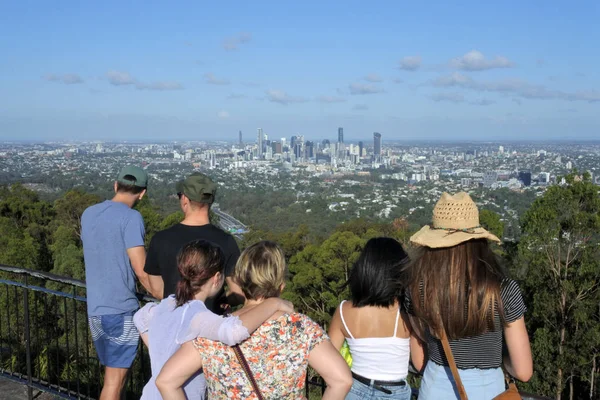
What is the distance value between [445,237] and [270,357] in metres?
0.81

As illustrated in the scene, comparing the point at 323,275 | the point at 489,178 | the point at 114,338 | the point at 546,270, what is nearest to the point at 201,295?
the point at 114,338

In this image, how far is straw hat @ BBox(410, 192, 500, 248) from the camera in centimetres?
224

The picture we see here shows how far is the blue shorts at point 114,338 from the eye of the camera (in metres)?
3.45

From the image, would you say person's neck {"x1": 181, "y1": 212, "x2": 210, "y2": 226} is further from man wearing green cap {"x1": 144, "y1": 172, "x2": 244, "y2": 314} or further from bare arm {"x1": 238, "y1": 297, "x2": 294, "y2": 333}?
bare arm {"x1": 238, "y1": 297, "x2": 294, "y2": 333}

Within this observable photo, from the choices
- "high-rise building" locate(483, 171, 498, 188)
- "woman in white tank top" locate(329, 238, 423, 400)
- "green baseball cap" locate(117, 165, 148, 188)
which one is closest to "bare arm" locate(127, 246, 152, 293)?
"green baseball cap" locate(117, 165, 148, 188)

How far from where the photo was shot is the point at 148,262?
3203 mm

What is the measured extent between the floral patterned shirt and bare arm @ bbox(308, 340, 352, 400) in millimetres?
27

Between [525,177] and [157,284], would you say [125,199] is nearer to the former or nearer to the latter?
[157,284]

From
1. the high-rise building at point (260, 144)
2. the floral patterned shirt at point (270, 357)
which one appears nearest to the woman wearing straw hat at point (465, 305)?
the floral patterned shirt at point (270, 357)

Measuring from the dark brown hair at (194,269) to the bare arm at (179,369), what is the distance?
0.24 m

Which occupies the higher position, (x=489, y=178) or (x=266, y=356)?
(x=266, y=356)

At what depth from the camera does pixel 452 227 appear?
2295 mm

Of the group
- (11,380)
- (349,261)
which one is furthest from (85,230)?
(349,261)

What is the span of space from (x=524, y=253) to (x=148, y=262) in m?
18.7
